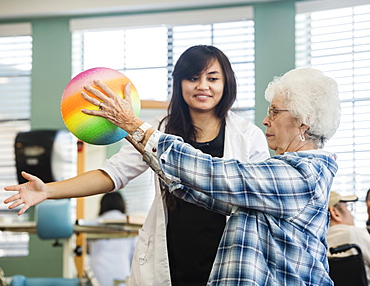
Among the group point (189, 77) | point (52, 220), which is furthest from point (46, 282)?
point (189, 77)

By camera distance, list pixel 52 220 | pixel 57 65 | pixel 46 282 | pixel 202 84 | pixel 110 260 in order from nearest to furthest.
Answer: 1. pixel 202 84
2. pixel 46 282
3. pixel 52 220
4. pixel 110 260
5. pixel 57 65

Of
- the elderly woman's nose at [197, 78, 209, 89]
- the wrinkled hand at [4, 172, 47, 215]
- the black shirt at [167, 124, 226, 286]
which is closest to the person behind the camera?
the wrinkled hand at [4, 172, 47, 215]

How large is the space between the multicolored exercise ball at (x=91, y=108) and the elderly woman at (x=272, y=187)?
6cm

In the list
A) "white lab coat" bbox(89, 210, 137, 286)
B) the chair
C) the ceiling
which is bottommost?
"white lab coat" bbox(89, 210, 137, 286)

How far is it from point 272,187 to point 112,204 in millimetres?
3795

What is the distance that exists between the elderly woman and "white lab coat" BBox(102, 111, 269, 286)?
1.45 feet

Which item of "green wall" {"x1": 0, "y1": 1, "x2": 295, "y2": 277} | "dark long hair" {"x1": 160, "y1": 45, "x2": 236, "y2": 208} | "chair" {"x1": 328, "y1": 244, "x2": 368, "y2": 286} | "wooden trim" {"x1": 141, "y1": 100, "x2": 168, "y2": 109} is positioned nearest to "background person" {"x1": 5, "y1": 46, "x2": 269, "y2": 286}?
"dark long hair" {"x1": 160, "y1": 45, "x2": 236, "y2": 208}

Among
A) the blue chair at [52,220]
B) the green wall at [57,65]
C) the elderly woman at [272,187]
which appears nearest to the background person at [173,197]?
the elderly woman at [272,187]

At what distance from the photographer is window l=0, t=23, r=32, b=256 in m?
6.01

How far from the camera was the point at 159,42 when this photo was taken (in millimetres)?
6020

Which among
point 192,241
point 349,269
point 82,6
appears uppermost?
point 82,6

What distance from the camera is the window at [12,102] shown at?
6011mm

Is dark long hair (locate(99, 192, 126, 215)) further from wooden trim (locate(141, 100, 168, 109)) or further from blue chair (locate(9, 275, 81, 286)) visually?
blue chair (locate(9, 275, 81, 286))

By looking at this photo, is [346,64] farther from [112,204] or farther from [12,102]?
[12,102]
